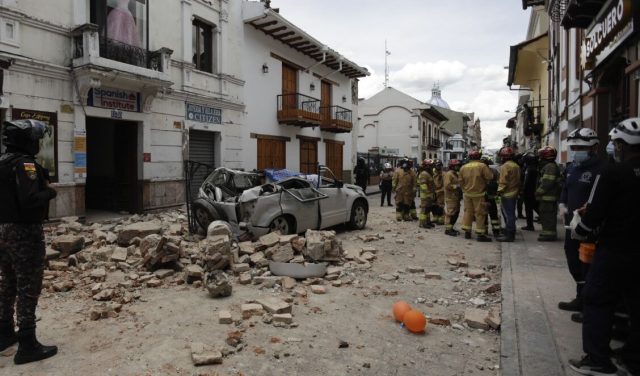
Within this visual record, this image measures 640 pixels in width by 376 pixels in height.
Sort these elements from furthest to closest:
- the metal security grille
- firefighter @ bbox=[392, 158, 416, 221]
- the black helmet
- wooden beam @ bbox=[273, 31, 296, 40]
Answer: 1. wooden beam @ bbox=[273, 31, 296, 40]
2. the metal security grille
3. firefighter @ bbox=[392, 158, 416, 221]
4. the black helmet

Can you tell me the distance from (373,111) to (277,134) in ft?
96.1

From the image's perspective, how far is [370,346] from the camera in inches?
145

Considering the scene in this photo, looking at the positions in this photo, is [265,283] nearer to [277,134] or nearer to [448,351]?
[448,351]

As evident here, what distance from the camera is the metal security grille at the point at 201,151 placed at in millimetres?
13523

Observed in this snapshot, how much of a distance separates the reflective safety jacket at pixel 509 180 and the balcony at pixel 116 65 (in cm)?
902

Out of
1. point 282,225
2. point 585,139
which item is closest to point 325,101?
point 282,225

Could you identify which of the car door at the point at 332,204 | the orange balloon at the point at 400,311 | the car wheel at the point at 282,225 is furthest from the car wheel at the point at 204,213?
the orange balloon at the point at 400,311

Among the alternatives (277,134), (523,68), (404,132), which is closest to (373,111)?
(404,132)

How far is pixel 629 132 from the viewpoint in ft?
9.57

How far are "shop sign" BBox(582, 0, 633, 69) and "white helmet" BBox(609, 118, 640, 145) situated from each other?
329cm

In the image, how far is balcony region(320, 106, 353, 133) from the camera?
68.2 feet

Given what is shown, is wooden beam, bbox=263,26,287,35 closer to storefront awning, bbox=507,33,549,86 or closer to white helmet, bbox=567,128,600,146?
storefront awning, bbox=507,33,549,86

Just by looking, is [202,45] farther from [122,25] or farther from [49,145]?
[49,145]

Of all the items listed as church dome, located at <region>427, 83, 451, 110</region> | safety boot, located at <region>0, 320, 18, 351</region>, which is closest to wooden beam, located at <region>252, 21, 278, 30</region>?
safety boot, located at <region>0, 320, 18, 351</region>
